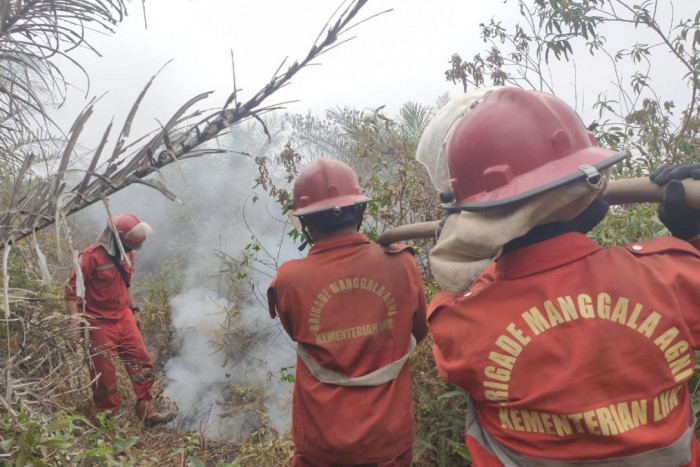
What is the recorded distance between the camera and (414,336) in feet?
9.23

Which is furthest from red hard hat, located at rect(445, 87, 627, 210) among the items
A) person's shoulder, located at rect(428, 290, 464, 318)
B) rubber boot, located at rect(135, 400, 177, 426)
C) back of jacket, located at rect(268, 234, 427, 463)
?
rubber boot, located at rect(135, 400, 177, 426)

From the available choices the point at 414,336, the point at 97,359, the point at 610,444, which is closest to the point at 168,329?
the point at 97,359

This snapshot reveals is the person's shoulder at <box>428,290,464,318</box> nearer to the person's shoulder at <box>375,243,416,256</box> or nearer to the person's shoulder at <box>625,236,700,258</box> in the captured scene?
the person's shoulder at <box>625,236,700,258</box>

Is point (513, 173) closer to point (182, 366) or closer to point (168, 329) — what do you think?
point (182, 366)

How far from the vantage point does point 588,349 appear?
1.09m

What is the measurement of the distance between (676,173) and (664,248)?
20 cm

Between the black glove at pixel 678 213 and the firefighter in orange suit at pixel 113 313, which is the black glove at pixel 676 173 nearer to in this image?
the black glove at pixel 678 213

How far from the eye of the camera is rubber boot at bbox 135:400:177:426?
5.22m

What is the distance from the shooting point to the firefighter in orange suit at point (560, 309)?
3.56 feet

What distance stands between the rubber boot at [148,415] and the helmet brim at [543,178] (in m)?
5.08

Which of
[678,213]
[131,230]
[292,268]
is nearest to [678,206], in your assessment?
[678,213]

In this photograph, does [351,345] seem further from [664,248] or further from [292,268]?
[664,248]

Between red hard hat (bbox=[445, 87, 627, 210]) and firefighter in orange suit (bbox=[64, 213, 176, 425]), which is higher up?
red hard hat (bbox=[445, 87, 627, 210])

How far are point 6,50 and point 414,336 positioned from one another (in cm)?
232
